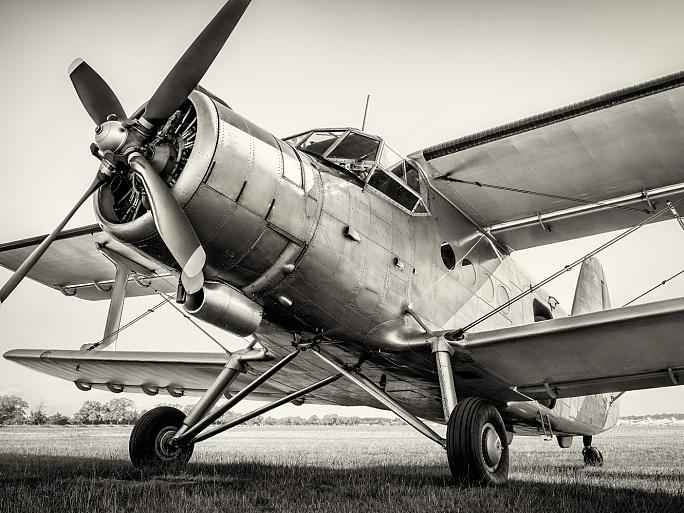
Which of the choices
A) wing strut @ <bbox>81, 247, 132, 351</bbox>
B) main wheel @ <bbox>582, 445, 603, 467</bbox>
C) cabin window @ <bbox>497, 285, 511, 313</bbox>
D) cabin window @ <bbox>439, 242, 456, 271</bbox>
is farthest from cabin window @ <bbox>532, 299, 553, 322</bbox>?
wing strut @ <bbox>81, 247, 132, 351</bbox>

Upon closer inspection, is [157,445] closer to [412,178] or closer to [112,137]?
[112,137]

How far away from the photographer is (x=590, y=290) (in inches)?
460

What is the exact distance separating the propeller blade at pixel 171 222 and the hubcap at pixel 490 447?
332 centimetres

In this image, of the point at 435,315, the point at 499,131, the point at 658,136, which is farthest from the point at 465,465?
the point at 658,136

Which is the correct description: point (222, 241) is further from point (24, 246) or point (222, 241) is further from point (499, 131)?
point (24, 246)

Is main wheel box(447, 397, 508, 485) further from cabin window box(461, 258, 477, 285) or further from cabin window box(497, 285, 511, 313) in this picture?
cabin window box(497, 285, 511, 313)

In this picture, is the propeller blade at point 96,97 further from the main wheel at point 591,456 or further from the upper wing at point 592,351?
the main wheel at point 591,456

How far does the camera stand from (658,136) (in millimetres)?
6625

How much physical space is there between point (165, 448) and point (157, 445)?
13 centimetres

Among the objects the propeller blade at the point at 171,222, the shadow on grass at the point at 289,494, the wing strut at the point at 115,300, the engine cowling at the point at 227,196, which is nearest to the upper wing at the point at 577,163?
the engine cowling at the point at 227,196

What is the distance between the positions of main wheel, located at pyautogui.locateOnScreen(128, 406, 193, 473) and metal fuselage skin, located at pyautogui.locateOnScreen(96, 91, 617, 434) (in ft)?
8.22

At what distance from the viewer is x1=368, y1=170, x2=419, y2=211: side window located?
621 cm

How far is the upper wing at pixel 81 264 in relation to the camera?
887cm

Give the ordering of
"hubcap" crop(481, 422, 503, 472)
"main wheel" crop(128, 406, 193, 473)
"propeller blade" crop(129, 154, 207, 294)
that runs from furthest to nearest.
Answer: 1. "main wheel" crop(128, 406, 193, 473)
2. "hubcap" crop(481, 422, 503, 472)
3. "propeller blade" crop(129, 154, 207, 294)
